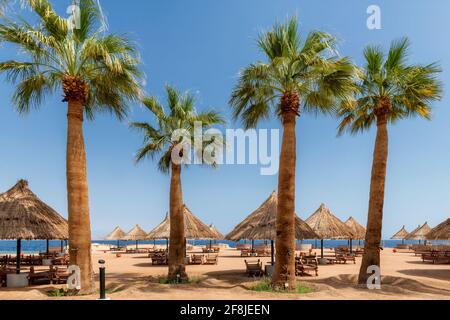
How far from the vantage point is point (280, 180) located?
1448 cm

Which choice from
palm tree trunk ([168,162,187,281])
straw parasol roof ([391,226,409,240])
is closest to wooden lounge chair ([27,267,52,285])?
palm tree trunk ([168,162,187,281])

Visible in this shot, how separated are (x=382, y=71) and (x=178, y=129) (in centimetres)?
904

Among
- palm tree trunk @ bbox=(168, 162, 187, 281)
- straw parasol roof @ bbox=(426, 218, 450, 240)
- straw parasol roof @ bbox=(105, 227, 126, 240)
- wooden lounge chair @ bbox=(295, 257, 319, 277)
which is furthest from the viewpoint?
straw parasol roof @ bbox=(105, 227, 126, 240)

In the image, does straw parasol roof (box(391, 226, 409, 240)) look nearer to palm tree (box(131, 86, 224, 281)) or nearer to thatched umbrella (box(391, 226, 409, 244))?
thatched umbrella (box(391, 226, 409, 244))

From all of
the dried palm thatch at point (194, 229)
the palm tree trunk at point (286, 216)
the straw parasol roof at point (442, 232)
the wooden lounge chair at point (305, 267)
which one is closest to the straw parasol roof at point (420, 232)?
the straw parasol roof at point (442, 232)

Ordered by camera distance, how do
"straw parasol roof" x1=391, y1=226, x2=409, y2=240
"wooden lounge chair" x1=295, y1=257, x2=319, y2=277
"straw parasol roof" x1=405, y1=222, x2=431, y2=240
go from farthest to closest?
"straw parasol roof" x1=391, y1=226, x2=409, y2=240
"straw parasol roof" x1=405, y1=222, x2=431, y2=240
"wooden lounge chair" x1=295, y1=257, x2=319, y2=277

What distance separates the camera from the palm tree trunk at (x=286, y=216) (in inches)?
554

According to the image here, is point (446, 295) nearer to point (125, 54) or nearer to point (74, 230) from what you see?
point (74, 230)

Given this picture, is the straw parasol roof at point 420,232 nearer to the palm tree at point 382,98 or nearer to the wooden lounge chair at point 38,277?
the palm tree at point 382,98

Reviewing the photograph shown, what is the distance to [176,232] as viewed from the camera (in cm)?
1789

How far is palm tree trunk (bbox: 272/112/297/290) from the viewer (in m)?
14.1

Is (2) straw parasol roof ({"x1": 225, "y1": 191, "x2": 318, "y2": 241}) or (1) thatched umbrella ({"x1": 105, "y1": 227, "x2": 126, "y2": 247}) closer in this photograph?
(2) straw parasol roof ({"x1": 225, "y1": 191, "x2": 318, "y2": 241})

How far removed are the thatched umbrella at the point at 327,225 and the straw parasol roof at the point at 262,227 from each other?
910 cm

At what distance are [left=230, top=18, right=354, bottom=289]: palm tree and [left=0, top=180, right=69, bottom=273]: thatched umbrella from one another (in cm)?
1094
